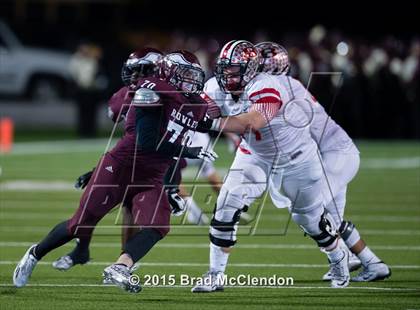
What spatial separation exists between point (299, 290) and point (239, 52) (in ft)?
5.35

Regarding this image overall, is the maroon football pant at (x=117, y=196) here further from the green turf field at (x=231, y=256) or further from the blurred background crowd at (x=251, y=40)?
the blurred background crowd at (x=251, y=40)

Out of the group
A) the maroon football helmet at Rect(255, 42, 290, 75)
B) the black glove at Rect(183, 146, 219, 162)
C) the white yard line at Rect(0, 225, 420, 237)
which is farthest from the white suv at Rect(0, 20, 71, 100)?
the black glove at Rect(183, 146, 219, 162)

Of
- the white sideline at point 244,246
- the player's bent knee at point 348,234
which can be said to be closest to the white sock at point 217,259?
the player's bent knee at point 348,234

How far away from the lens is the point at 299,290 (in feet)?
25.7

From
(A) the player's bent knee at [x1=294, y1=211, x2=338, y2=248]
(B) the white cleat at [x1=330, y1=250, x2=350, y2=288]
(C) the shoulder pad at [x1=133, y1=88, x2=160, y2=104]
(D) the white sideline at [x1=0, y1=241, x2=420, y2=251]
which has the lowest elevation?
(D) the white sideline at [x1=0, y1=241, x2=420, y2=251]

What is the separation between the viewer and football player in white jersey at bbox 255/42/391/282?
27.3 feet

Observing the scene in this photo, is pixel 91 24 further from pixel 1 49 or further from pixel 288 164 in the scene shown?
pixel 288 164

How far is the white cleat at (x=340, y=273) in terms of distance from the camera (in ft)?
26.3

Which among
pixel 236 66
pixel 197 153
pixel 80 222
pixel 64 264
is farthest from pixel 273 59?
pixel 64 264

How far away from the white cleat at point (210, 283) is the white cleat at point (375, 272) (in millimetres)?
1051

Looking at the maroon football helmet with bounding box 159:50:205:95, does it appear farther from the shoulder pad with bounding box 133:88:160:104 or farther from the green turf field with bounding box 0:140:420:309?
the green turf field with bounding box 0:140:420:309

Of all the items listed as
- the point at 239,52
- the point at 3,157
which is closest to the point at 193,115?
the point at 239,52

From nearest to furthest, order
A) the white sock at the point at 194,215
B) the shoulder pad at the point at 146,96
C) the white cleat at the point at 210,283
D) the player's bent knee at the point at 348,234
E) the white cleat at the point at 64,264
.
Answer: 1. the shoulder pad at the point at 146,96
2. the white cleat at the point at 210,283
3. the white cleat at the point at 64,264
4. the player's bent knee at the point at 348,234
5. the white sock at the point at 194,215

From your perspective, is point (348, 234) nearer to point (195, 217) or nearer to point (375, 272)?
point (375, 272)
